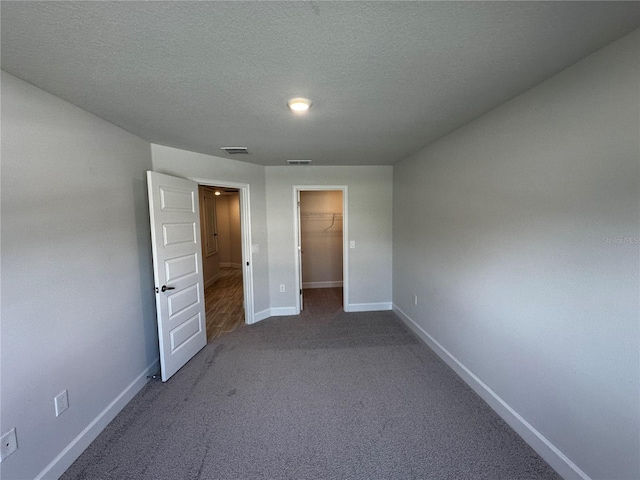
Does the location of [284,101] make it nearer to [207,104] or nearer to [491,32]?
[207,104]

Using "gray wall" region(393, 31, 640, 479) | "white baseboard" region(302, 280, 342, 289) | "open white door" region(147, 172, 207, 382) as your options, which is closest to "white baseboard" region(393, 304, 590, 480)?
"gray wall" region(393, 31, 640, 479)

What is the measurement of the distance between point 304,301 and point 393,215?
7.19ft

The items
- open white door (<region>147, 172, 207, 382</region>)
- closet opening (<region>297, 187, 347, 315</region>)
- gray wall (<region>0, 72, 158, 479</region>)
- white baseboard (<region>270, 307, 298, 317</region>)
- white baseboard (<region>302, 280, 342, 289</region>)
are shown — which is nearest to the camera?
gray wall (<region>0, 72, 158, 479</region>)

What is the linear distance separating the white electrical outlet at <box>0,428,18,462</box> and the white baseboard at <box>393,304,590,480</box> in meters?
2.96

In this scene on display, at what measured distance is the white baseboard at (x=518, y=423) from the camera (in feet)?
4.86

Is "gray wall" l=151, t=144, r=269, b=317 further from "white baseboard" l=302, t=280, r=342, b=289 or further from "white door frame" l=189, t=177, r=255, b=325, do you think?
"white baseboard" l=302, t=280, r=342, b=289

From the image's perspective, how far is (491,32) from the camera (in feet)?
3.62

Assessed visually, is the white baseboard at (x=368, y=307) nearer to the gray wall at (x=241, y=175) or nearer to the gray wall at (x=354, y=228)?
the gray wall at (x=354, y=228)

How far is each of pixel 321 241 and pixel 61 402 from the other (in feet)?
14.9

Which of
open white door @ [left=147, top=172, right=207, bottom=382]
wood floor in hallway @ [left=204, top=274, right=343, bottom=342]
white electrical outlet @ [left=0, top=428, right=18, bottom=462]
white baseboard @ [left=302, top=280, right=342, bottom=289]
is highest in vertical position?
open white door @ [left=147, top=172, right=207, bottom=382]

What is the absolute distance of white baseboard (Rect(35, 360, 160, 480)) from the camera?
1.53 metres

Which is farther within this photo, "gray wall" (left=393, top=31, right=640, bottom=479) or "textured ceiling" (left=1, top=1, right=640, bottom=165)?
"gray wall" (left=393, top=31, right=640, bottom=479)

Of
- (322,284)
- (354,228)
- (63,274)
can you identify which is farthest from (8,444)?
(322,284)

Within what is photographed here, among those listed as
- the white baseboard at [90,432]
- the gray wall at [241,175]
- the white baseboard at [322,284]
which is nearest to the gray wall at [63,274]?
the white baseboard at [90,432]
